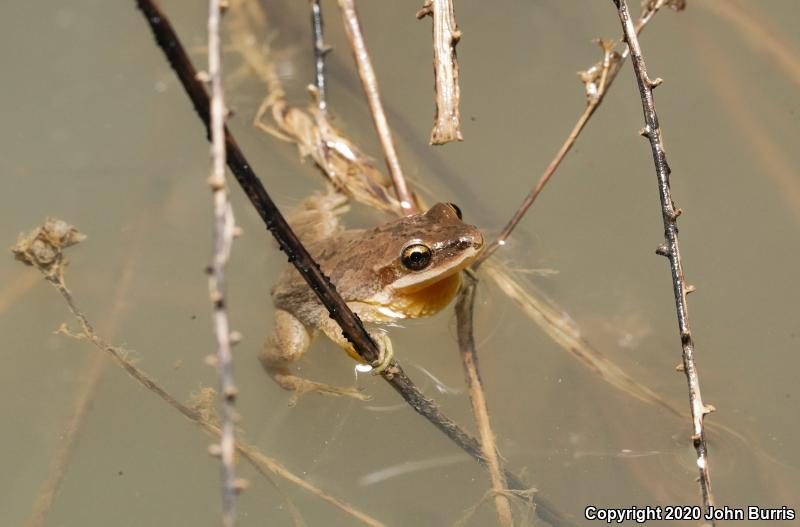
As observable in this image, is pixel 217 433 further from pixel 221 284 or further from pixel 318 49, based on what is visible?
pixel 221 284

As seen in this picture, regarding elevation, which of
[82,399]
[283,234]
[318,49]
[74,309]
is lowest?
[283,234]

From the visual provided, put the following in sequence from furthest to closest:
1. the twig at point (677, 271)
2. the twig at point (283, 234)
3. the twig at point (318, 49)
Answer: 1. the twig at point (318, 49)
2. the twig at point (677, 271)
3. the twig at point (283, 234)

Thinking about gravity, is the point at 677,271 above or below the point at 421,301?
below

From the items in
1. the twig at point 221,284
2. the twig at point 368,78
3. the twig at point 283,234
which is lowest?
the twig at point 221,284

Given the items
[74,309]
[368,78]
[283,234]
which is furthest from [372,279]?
[283,234]

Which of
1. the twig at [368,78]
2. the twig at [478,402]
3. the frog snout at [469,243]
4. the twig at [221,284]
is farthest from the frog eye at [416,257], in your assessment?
the twig at [221,284]

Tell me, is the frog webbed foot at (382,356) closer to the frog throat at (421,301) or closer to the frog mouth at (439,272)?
the frog mouth at (439,272)
